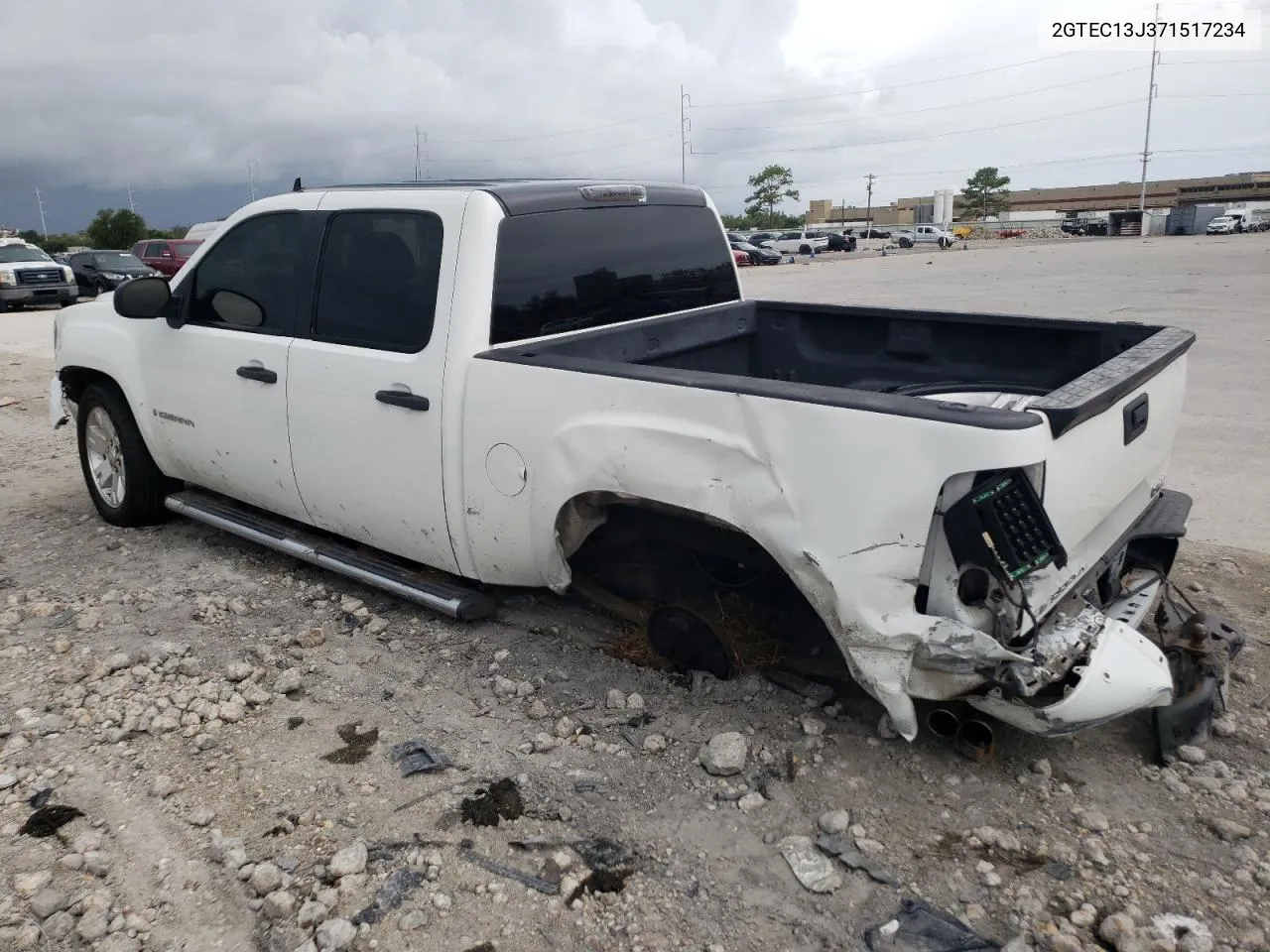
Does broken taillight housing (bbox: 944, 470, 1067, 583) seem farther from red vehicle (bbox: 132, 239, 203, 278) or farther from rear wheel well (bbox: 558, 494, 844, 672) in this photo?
red vehicle (bbox: 132, 239, 203, 278)

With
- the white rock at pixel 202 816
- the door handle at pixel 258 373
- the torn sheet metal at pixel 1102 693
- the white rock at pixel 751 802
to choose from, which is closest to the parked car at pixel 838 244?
the door handle at pixel 258 373

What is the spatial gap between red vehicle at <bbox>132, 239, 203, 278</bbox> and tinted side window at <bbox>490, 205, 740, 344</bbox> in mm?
25262

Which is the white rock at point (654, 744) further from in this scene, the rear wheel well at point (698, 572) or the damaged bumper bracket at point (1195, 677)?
the damaged bumper bracket at point (1195, 677)

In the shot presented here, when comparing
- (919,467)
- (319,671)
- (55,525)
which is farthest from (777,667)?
(55,525)

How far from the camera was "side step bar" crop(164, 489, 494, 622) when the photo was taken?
4.12m

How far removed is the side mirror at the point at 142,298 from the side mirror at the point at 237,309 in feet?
0.87

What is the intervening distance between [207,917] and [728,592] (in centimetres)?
198

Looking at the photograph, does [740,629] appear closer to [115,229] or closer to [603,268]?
[603,268]

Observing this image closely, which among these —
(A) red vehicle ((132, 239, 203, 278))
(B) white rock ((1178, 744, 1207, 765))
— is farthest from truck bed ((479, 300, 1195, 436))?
(A) red vehicle ((132, 239, 203, 278))

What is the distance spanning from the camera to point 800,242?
59688 mm

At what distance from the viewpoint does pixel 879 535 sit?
109 inches

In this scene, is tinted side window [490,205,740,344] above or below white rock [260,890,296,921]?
above

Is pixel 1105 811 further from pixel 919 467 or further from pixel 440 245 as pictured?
pixel 440 245

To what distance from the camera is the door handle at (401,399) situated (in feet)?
12.6
